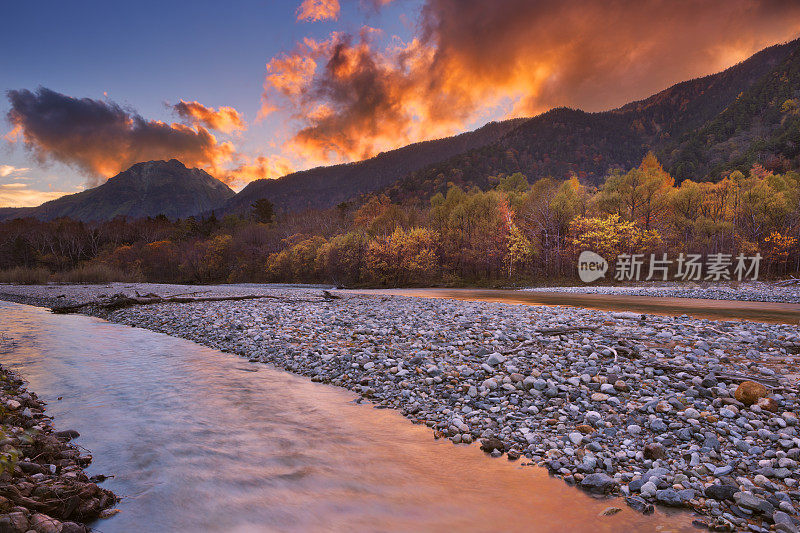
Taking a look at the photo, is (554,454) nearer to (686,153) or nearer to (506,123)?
(686,153)

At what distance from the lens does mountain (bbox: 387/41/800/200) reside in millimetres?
111250

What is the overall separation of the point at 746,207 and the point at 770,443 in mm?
66204

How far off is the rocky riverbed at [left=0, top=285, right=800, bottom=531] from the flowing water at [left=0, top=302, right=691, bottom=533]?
1.40 ft

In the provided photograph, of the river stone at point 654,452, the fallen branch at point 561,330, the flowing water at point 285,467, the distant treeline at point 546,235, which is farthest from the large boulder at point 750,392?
the distant treeline at point 546,235

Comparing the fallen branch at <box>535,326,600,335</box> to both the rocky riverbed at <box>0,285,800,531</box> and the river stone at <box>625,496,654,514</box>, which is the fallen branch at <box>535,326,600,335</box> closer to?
the rocky riverbed at <box>0,285,800,531</box>

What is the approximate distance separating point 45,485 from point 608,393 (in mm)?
8447

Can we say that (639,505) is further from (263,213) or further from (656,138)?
(656,138)

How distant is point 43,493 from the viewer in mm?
3617

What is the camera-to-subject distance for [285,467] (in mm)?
5234

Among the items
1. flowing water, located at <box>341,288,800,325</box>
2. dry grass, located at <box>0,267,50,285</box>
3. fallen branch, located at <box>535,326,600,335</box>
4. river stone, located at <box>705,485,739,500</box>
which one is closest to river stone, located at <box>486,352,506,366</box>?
fallen branch, located at <box>535,326,600,335</box>

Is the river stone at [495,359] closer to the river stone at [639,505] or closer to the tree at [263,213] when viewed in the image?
the river stone at [639,505]

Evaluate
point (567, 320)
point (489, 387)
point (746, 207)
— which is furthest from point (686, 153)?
point (489, 387)

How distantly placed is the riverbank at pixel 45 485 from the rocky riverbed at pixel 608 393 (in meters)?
4.64

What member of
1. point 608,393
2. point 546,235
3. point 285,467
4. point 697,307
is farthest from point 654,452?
point 546,235
